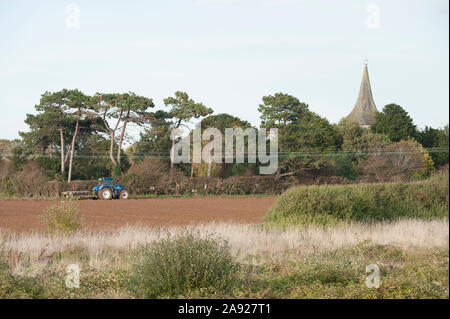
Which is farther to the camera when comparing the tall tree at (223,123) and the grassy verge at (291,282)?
the tall tree at (223,123)

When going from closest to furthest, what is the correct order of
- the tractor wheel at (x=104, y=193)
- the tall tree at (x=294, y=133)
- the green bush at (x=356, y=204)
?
the green bush at (x=356, y=204)
the tractor wheel at (x=104, y=193)
the tall tree at (x=294, y=133)

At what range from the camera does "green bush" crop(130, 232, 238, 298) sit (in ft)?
16.7

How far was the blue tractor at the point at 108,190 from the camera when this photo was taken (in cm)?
2706

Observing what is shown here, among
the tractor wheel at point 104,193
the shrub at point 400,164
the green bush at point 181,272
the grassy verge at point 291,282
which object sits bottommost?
the tractor wheel at point 104,193

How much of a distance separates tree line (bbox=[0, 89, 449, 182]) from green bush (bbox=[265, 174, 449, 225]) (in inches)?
940

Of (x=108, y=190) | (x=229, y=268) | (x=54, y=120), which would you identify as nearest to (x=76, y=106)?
(x=54, y=120)

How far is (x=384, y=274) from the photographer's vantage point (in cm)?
607

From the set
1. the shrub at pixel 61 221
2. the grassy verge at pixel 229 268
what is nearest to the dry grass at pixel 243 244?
the grassy verge at pixel 229 268

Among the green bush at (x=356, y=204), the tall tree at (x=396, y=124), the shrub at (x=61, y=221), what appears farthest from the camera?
the tall tree at (x=396, y=124)

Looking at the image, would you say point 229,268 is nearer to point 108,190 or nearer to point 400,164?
point 108,190

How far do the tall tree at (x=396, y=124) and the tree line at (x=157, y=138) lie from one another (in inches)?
41.0

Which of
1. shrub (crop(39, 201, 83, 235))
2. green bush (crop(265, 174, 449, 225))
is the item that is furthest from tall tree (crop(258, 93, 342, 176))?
shrub (crop(39, 201, 83, 235))

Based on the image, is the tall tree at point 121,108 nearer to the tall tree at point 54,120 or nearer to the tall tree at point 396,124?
the tall tree at point 54,120
